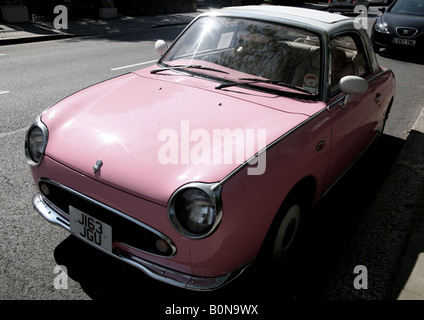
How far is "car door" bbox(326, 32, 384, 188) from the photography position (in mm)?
2891

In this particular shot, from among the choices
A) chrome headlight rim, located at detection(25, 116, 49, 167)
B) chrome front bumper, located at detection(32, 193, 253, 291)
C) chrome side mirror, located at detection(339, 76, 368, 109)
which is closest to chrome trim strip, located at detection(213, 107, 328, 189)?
chrome side mirror, located at detection(339, 76, 368, 109)

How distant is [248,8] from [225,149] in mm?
1784

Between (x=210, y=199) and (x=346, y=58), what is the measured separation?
2102 mm

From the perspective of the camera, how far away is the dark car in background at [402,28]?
970cm

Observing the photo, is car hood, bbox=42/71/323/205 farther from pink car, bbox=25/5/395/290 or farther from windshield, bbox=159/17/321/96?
windshield, bbox=159/17/321/96

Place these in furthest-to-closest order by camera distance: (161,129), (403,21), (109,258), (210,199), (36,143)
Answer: (403,21)
(109,258)
(36,143)
(161,129)
(210,199)

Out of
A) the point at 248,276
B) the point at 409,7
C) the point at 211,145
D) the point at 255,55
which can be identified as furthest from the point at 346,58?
the point at 409,7

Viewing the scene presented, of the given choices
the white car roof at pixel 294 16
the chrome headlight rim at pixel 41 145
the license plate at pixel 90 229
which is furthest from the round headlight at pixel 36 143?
the white car roof at pixel 294 16

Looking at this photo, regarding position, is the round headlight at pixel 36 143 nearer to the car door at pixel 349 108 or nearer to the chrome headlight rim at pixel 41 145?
the chrome headlight rim at pixel 41 145

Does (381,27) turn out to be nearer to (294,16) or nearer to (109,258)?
(294,16)

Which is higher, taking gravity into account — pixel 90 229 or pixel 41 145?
pixel 41 145

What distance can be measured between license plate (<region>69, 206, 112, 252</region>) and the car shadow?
370 millimetres

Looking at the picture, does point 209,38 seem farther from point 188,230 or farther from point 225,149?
point 188,230

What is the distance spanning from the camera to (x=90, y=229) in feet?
7.38
